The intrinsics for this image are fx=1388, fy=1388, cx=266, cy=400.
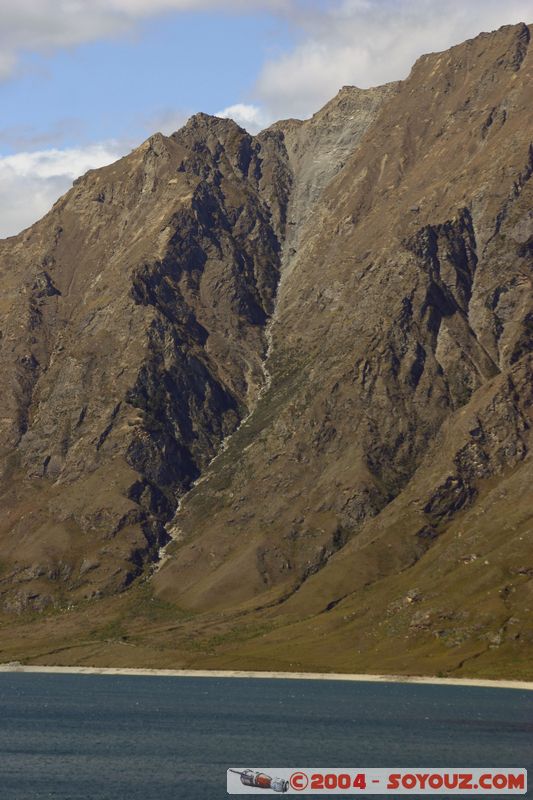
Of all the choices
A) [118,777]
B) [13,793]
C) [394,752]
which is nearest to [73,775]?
[118,777]

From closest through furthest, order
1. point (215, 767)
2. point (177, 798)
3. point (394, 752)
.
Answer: point (177, 798), point (215, 767), point (394, 752)

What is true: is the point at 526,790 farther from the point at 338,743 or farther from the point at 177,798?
the point at 338,743

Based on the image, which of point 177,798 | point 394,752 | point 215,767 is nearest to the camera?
point 177,798

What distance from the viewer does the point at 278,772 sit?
15575 centimetres

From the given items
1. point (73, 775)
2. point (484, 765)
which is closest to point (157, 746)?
point (73, 775)

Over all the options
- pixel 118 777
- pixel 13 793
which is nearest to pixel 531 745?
pixel 118 777

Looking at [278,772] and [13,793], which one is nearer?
[13,793]

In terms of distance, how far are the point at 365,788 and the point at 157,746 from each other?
45822mm

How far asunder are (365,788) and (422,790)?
20.5ft

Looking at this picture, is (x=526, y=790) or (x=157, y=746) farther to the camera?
(x=157, y=746)

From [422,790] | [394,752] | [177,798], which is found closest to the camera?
[177,798]

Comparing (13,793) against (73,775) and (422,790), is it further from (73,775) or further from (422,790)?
(422,790)

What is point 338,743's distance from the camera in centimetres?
19362

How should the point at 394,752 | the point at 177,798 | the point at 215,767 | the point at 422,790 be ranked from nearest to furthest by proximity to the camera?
the point at 177,798, the point at 422,790, the point at 215,767, the point at 394,752
